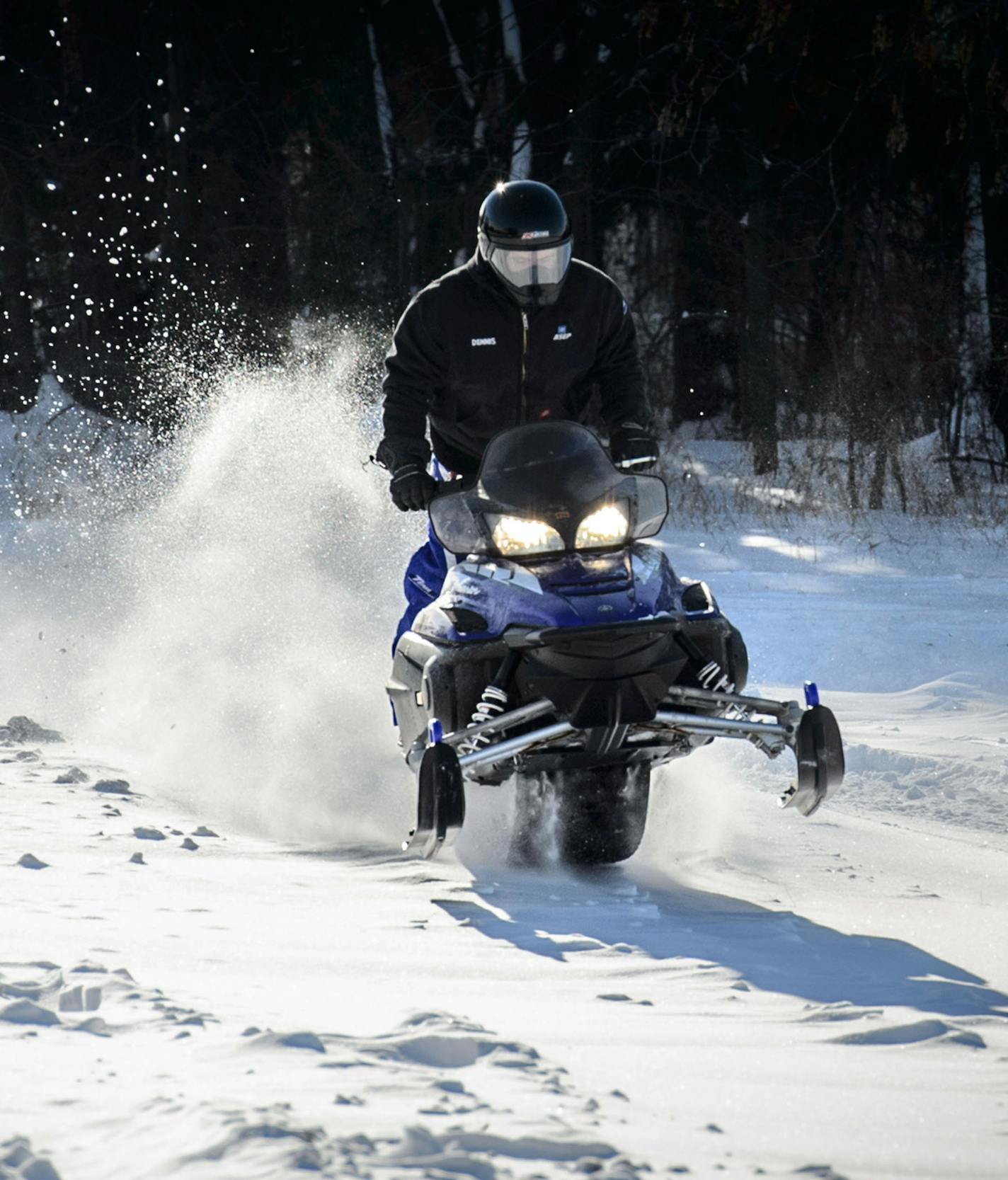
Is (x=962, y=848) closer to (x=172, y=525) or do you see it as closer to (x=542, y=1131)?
(x=542, y=1131)

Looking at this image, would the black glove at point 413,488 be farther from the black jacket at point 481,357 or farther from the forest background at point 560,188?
the forest background at point 560,188

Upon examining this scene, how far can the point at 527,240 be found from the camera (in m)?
4.84

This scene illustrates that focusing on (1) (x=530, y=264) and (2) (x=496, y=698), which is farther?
(1) (x=530, y=264)

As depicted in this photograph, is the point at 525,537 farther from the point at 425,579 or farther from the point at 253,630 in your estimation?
the point at 253,630

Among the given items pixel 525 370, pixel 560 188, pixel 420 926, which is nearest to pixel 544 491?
pixel 525 370

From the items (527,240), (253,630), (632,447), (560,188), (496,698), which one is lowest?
(496,698)

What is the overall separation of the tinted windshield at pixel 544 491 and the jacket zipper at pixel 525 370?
386mm

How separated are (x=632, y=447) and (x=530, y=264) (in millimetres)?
619

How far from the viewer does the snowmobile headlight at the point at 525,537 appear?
14.7ft

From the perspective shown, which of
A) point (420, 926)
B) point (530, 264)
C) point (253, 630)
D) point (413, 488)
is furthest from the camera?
point (253, 630)

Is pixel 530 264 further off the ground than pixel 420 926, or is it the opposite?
pixel 530 264

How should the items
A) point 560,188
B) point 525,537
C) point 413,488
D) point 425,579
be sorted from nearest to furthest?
point 525,537 < point 413,488 < point 425,579 < point 560,188

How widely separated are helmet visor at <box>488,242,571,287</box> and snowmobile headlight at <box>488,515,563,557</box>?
82cm

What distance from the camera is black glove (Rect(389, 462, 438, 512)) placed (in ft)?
15.8
